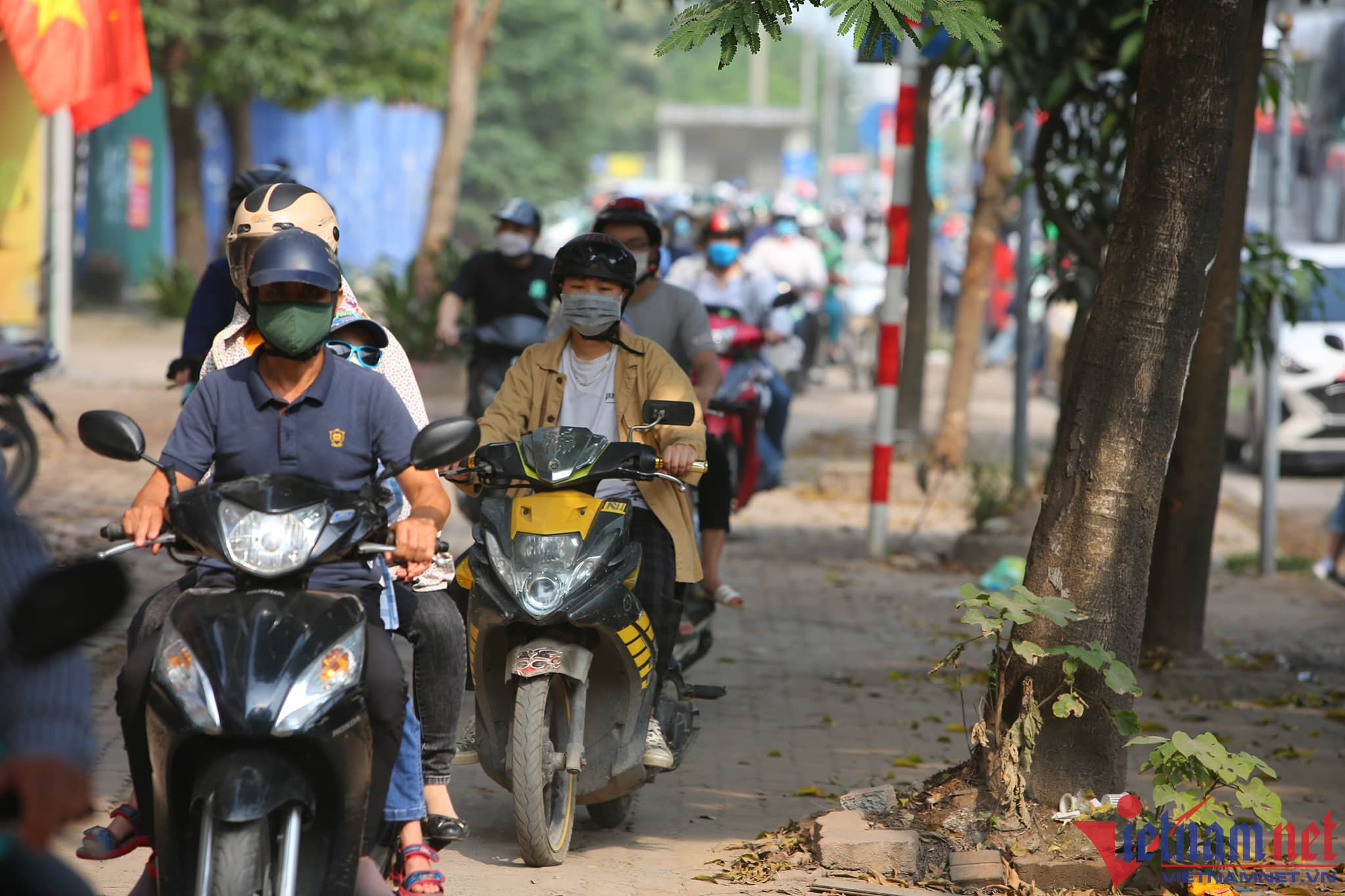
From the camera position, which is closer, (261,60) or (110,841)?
(110,841)

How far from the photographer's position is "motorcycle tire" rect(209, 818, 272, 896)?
119 inches

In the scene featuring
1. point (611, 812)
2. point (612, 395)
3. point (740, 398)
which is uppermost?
point (612, 395)

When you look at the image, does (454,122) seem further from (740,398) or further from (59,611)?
(59,611)

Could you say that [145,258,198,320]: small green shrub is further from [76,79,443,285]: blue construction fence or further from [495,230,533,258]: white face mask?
[495,230,533,258]: white face mask

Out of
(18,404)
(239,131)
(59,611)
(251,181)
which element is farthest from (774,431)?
(239,131)

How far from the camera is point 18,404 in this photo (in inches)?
367

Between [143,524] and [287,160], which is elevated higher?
[287,160]

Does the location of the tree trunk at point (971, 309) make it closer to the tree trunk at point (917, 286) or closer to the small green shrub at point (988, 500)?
the tree trunk at point (917, 286)

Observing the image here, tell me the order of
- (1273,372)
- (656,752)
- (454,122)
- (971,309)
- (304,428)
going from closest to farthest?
(304,428), (656,752), (1273,372), (971,309), (454,122)

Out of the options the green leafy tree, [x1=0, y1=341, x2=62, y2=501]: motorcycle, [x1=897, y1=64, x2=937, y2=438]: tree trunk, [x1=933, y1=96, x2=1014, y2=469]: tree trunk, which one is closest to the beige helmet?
[x1=0, y1=341, x2=62, y2=501]: motorcycle

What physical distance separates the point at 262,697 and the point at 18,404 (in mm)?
6902

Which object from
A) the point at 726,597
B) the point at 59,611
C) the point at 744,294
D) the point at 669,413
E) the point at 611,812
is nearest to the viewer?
the point at 59,611

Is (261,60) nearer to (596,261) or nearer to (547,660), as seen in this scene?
(596,261)

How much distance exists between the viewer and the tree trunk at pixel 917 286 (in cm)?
1427
